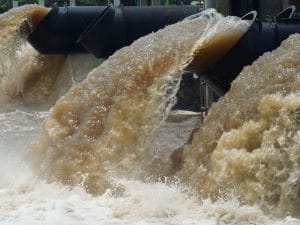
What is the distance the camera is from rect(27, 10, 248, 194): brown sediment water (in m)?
6.32

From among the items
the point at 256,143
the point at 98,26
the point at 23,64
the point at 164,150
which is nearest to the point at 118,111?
the point at 164,150

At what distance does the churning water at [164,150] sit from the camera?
17.5ft

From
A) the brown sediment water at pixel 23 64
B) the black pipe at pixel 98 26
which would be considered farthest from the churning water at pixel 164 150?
the brown sediment water at pixel 23 64

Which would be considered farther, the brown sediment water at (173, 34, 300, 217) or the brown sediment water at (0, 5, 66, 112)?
the brown sediment water at (0, 5, 66, 112)

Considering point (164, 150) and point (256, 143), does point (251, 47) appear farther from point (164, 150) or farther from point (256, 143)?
point (256, 143)

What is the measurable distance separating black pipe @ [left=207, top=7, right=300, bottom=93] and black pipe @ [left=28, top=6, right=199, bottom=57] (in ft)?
8.71

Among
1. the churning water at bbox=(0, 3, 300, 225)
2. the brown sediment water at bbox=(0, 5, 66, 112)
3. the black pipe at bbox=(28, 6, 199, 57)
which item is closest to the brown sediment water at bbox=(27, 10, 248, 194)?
the churning water at bbox=(0, 3, 300, 225)

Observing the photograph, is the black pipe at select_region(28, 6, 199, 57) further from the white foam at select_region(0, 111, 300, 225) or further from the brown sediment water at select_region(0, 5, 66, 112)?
the white foam at select_region(0, 111, 300, 225)

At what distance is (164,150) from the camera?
7551 mm

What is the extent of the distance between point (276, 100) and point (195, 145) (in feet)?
3.15

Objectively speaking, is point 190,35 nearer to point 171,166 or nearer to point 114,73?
point 114,73

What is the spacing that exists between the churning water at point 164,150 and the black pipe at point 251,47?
13 centimetres

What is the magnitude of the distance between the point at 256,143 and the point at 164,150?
2054 mm

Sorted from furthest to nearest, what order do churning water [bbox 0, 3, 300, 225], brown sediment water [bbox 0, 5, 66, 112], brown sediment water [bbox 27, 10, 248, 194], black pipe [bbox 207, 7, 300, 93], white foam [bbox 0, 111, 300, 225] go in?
brown sediment water [bbox 0, 5, 66, 112], black pipe [bbox 207, 7, 300, 93], brown sediment water [bbox 27, 10, 248, 194], churning water [bbox 0, 3, 300, 225], white foam [bbox 0, 111, 300, 225]
